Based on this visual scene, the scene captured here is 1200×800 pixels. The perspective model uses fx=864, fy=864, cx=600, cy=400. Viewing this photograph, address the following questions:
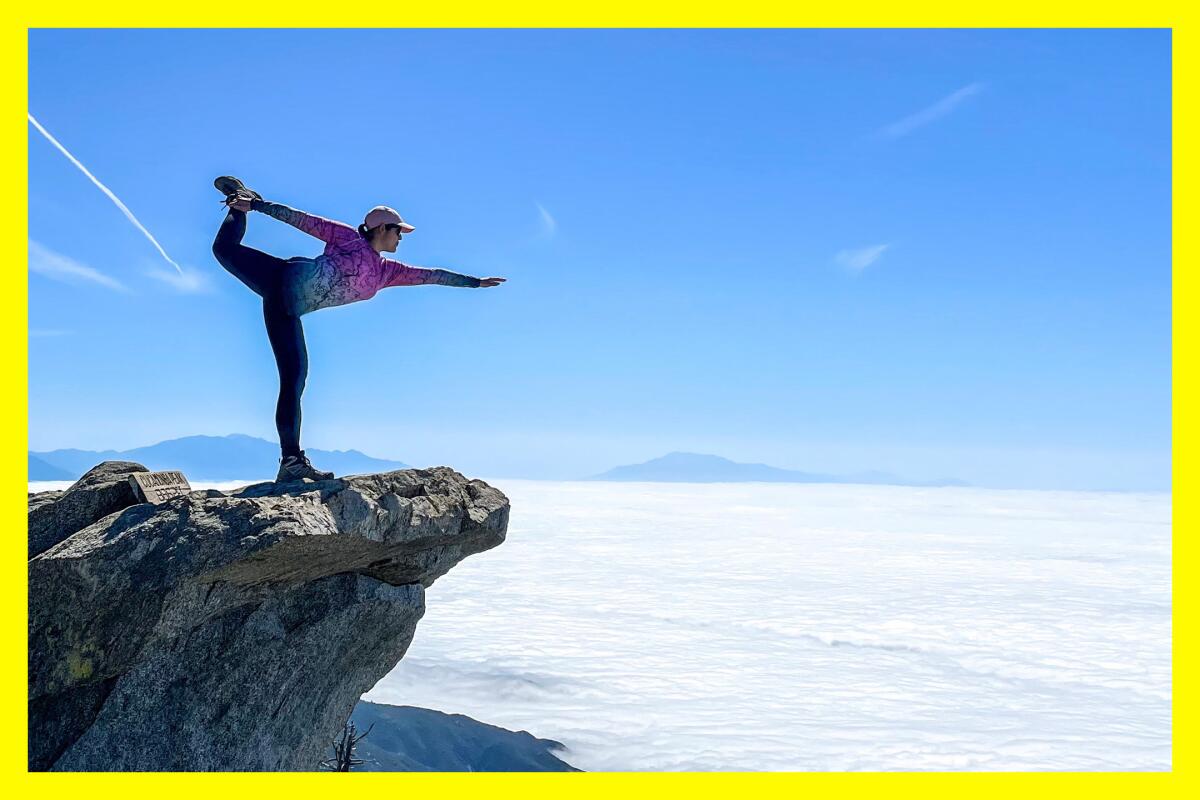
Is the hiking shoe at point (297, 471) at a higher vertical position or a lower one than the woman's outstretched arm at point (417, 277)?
lower

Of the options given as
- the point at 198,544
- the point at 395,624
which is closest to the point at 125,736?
the point at 198,544

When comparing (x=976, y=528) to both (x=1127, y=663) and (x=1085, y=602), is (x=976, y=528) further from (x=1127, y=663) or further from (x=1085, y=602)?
(x=1127, y=663)

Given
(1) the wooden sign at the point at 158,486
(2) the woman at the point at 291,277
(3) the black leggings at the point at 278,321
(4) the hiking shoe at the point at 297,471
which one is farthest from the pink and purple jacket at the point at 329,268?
Answer: (1) the wooden sign at the point at 158,486

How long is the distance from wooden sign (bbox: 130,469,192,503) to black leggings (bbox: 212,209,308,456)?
3.23ft

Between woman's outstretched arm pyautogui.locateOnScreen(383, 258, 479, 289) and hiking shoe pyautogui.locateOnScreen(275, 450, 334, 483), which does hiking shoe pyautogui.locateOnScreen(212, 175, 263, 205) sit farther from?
hiking shoe pyautogui.locateOnScreen(275, 450, 334, 483)

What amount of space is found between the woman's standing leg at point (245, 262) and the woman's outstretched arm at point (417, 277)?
997mm

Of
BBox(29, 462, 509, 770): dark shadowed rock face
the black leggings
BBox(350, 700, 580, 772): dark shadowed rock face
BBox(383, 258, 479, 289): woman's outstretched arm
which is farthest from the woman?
BBox(350, 700, 580, 772): dark shadowed rock face

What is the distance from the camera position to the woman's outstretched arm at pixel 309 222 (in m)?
8.21

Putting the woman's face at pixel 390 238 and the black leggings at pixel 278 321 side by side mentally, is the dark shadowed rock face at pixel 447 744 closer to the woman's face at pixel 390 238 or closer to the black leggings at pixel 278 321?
the black leggings at pixel 278 321

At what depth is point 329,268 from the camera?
8.31 metres

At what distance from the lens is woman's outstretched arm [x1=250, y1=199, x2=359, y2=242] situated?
26.9ft

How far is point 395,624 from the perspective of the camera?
905 cm

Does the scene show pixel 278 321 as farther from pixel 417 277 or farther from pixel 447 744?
pixel 447 744

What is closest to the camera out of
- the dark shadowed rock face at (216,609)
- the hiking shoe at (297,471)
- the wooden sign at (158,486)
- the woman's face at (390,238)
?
the dark shadowed rock face at (216,609)
